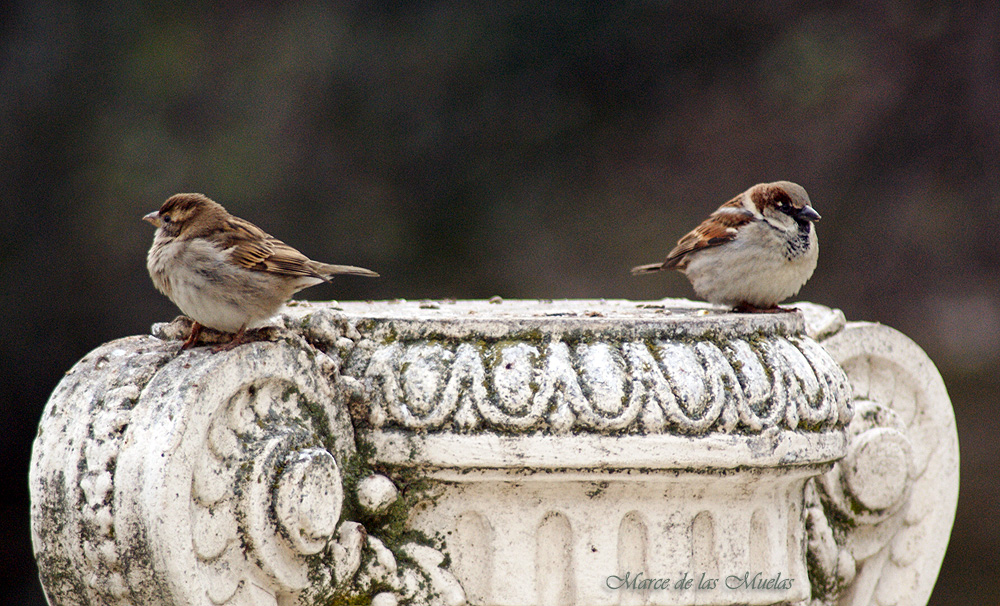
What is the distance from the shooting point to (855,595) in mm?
3184

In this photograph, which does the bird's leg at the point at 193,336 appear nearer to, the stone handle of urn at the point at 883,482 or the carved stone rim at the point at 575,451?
the carved stone rim at the point at 575,451

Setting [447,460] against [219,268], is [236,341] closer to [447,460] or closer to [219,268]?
[219,268]

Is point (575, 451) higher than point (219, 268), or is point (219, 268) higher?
point (219, 268)

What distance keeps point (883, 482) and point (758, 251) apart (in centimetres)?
81

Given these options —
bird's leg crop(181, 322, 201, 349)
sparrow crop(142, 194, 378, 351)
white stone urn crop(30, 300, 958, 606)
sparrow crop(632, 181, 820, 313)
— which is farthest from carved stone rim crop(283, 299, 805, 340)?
sparrow crop(632, 181, 820, 313)

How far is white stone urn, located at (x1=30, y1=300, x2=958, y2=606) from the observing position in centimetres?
213

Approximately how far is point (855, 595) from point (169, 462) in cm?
220

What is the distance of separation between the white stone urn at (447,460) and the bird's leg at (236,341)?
4 centimetres

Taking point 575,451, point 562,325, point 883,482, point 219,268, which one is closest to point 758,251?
point 883,482

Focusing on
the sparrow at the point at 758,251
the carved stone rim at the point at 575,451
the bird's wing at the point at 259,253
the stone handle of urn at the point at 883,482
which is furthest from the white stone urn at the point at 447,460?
the sparrow at the point at 758,251

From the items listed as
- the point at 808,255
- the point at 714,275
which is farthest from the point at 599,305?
the point at 808,255

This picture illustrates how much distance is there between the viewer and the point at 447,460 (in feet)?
7.71

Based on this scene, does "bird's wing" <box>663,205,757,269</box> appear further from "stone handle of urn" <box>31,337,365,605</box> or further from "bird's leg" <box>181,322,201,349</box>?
"bird's leg" <box>181,322,201,349</box>

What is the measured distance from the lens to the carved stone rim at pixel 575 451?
2.31 m
